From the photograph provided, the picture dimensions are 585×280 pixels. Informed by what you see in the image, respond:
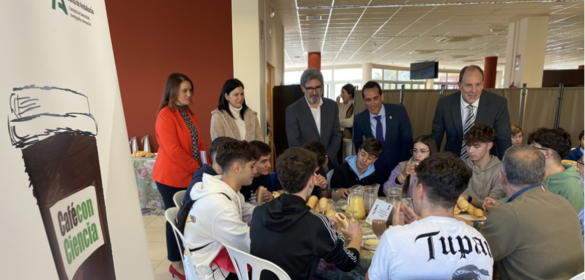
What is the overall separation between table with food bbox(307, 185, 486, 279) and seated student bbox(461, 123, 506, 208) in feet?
1.26

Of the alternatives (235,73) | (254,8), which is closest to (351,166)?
(235,73)

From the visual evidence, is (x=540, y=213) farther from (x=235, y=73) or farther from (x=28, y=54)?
(x=235, y=73)

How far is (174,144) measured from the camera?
2508mm

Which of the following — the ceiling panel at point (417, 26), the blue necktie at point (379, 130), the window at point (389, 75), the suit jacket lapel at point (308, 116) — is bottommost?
the blue necktie at point (379, 130)

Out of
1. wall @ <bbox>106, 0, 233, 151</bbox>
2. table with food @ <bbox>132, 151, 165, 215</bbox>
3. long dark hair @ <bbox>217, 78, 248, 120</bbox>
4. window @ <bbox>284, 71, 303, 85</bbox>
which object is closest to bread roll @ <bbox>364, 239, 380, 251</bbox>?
long dark hair @ <bbox>217, 78, 248, 120</bbox>

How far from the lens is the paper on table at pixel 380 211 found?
1.72 m

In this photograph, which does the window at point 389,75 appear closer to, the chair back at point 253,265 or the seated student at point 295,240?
the seated student at point 295,240

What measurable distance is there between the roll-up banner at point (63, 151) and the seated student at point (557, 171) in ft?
6.36

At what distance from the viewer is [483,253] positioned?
3.49ft

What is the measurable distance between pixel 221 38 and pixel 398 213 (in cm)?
345

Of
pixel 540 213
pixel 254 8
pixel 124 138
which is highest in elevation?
pixel 254 8

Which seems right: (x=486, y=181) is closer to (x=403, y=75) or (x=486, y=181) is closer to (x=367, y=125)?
(x=367, y=125)

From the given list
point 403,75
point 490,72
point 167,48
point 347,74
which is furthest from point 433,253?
point 403,75

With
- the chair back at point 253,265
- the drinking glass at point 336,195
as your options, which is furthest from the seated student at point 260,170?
the chair back at point 253,265
